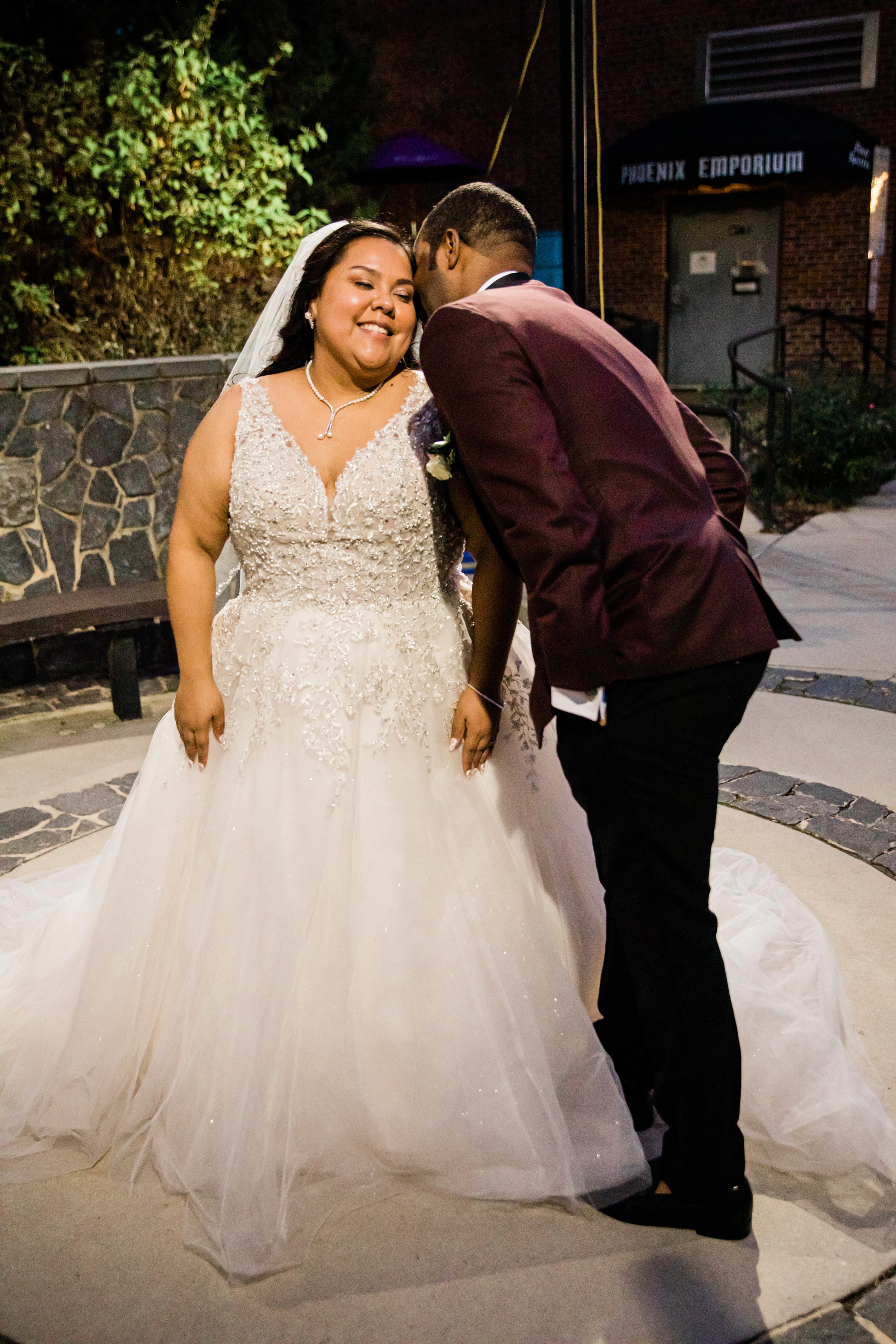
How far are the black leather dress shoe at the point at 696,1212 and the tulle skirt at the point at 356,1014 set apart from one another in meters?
0.06

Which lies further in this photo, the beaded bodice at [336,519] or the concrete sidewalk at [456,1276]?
the beaded bodice at [336,519]

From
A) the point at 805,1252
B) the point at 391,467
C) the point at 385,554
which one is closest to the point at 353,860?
the point at 385,554

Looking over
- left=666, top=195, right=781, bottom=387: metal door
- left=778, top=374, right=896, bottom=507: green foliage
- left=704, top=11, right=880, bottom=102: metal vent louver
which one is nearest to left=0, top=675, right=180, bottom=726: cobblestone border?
left=778, top=374, right=896, bottom=507: green foliage

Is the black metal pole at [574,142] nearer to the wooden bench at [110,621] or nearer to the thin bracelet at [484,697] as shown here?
the wooden bench at [110,621]

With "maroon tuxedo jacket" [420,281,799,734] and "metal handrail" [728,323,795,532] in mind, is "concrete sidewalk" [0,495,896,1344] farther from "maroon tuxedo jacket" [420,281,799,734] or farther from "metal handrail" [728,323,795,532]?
"metal handrail" [728,323,795,532]

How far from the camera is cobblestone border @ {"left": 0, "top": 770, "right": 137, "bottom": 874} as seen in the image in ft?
14.3

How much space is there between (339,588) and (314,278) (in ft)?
2.46

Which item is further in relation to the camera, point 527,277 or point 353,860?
point 353,860

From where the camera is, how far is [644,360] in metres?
2.31

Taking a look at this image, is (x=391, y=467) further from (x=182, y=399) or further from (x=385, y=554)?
(x=182, y=399)

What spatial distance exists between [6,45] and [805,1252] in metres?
8.27

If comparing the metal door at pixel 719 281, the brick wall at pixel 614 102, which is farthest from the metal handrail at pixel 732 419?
the brick wall at pixel 614 102

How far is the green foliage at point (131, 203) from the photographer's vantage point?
7848mm

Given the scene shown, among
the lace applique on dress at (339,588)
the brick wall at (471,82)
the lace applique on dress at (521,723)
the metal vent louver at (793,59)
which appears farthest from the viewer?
the brick wall at (471,82)
